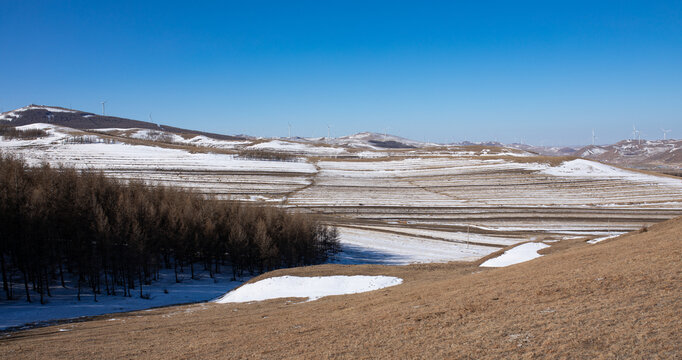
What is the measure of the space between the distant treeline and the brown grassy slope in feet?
57.2

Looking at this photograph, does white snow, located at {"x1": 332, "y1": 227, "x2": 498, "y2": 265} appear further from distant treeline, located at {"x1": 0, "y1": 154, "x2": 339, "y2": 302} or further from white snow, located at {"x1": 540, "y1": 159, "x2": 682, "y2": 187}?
white snow, located at {"x1": 540, "y1": 159, "x2": 682, "y2": 187}

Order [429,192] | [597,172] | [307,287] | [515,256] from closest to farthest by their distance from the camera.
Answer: [307,287]
[515,256]
[429,192]
[597,172]

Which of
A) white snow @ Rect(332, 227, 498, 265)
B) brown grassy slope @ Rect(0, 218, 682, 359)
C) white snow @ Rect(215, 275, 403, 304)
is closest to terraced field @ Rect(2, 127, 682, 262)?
white snow @ Rect(332, 227, 498, 265)

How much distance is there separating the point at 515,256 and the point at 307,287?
66.6 ft

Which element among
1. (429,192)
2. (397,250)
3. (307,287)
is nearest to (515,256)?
(307,287)

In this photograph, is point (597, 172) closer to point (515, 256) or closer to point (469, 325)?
point (515, 256)

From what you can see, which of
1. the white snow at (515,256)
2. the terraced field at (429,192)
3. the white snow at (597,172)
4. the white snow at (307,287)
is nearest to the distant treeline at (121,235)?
the white snow at (307,287)

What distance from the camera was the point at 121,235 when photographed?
42219 mm

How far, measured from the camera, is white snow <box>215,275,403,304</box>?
31598 mm

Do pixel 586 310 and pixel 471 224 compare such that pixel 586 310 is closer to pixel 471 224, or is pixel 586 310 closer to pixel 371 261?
pixel 371 261

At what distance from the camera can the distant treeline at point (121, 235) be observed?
1503 inches

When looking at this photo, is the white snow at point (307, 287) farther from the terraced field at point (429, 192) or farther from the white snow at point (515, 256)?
the terraced field at point (429, 192)

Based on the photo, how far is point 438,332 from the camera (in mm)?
13578

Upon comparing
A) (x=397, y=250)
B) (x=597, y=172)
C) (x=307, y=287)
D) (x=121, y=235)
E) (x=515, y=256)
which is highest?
(x=597, y=172)
